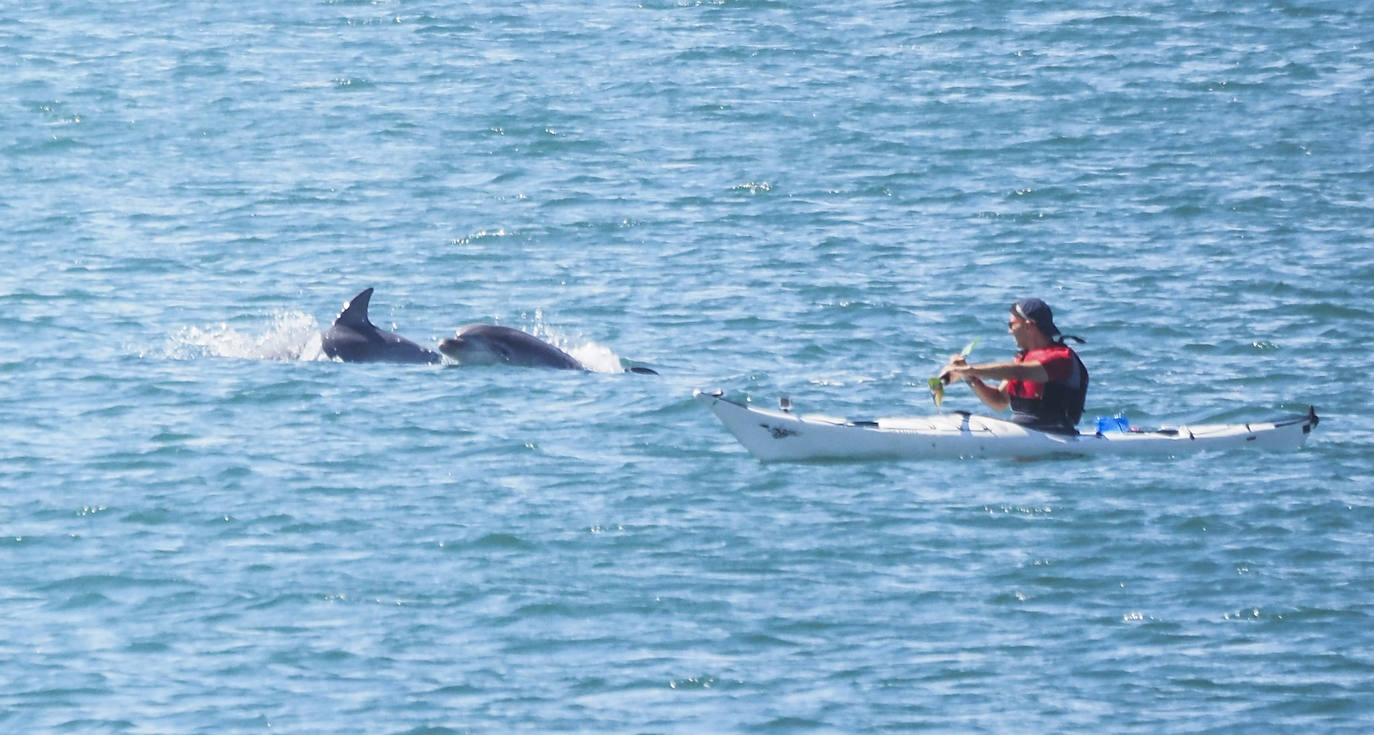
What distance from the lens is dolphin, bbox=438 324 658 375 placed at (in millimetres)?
21859

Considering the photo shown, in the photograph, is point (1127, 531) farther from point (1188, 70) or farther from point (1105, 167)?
point (1188, 70)

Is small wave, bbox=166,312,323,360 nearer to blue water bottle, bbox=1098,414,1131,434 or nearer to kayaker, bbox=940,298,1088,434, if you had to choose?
kayaker, bbox=940,298,1088,434

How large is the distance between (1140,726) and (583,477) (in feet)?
20.2

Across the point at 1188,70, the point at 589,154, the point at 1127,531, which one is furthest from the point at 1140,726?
the point at 1188,70

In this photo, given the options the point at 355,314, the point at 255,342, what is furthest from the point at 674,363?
the point at 255,342

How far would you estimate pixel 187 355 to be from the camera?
22.2 metres

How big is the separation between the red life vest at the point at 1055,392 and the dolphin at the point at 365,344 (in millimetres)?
6195

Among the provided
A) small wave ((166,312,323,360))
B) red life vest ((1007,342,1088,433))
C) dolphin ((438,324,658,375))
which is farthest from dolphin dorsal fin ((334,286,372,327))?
red life vest ((1007,342,1088,433))

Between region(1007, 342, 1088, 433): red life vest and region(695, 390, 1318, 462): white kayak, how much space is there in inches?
5.7

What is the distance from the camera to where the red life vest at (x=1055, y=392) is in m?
18.8

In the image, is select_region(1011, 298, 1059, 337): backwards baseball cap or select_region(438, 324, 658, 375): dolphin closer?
select_region(1011, 298, 1059, 337): backwards baseball cap

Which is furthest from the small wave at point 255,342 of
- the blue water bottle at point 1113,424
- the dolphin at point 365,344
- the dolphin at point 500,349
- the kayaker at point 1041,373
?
the blue water bottle at point 1113,424

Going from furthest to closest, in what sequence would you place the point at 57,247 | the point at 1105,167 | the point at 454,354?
the point at 1105,167
the point at 57,247
the point at 454,354

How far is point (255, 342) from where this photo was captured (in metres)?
22.6
